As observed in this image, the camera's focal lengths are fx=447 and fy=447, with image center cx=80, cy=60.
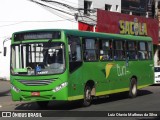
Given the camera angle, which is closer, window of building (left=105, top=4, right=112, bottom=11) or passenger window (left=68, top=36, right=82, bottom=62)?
passenger window (left=68, top=36, right=82, bottom=62)

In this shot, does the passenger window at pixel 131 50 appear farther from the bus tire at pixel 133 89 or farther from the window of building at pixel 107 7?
the window of building at pixel 107 7

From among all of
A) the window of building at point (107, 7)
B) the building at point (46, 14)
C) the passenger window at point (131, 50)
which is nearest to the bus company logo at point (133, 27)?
the window of building at point (107, 7)

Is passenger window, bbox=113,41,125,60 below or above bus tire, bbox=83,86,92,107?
above

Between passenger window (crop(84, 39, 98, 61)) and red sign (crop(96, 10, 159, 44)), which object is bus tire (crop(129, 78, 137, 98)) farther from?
red sign (crop(96, 10, 159, 44))

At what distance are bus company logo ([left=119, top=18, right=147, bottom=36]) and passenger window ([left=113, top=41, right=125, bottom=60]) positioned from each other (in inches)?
663

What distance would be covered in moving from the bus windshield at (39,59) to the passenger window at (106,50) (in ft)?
9.78

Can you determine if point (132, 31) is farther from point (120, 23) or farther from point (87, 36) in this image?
point (87, 36)

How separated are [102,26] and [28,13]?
5782 mm

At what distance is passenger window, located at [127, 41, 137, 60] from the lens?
20.7 meters

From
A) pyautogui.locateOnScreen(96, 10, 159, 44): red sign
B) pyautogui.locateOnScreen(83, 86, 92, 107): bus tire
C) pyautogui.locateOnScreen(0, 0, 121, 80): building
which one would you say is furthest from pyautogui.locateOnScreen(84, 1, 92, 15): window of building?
pyautogui.locateOnScreen(83, 86, 92, 107): bus tire

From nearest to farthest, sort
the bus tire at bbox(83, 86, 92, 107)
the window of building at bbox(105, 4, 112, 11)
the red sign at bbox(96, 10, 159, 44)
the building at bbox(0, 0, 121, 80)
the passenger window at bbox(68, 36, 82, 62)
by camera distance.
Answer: the passenger window at bbox(68, 36, 82, 62) → the bus tire at bbox(83, 86, 92, 107) → the building at bbox(0, 0, 121, 80) → the red sign at bbox(96, 10, 159, 44) → the window of building at bbox(105, 4, 112, 11)

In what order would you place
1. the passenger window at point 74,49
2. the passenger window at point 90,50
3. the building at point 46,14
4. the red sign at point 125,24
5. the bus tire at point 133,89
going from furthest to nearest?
the red sign at point 125,24 < the building at point 46,14 < the bus tire at point 133,89 < the passenger window at point 90,50 < the passenger window at point 74,49

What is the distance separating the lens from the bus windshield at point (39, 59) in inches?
618

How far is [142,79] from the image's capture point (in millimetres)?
22406
